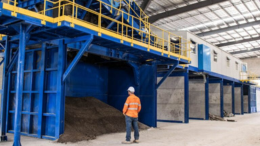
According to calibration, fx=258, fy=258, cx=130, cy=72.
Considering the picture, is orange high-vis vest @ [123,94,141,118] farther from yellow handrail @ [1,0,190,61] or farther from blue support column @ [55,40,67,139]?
yellow handrail @ [1,0,190,61]

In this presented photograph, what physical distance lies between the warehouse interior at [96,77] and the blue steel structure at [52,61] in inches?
1.5

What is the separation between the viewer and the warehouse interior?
31.0ft

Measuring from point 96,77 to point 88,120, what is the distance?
429 centimetres

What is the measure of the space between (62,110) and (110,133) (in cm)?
313

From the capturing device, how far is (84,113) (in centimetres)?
1218

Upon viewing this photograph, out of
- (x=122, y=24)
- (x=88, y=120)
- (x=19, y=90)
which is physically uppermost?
(x=122, y=24)

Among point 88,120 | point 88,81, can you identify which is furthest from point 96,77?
point 88,120

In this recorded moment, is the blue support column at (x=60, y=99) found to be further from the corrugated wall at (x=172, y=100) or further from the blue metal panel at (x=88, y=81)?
the corrugated wall at (x=172, y=100)

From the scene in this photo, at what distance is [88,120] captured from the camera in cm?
1182

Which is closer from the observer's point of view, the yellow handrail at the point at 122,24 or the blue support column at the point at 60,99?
the yellow handrail at the point at 122,24

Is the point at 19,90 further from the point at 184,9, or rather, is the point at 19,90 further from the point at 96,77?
the point at 184,9

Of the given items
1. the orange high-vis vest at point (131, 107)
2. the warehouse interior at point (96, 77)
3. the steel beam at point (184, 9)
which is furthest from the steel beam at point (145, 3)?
the orange high-vis vest at point (131, 107)

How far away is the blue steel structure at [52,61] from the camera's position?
8.55 m

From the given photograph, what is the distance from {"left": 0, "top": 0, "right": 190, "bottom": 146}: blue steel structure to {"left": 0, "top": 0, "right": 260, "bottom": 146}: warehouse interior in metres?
0.04
